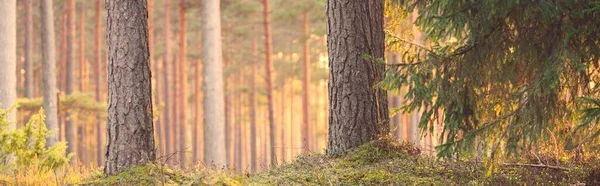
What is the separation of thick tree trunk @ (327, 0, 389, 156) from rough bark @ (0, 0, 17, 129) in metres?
8.50

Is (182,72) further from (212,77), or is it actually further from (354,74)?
(354,74)

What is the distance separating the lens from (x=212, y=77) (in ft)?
56.9

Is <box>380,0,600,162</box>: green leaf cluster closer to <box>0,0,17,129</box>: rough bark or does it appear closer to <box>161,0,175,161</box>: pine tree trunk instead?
<box>0,0,17,129</box>: rough bark

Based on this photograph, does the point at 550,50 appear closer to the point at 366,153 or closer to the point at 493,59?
the point at 493,59

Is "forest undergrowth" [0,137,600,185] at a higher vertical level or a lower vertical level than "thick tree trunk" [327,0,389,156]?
lower

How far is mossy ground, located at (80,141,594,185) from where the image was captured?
707 centimetres

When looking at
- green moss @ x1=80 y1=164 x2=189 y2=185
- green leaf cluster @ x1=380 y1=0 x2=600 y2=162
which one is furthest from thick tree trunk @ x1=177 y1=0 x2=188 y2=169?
green leaf cluster @ x1=380 y1=0 x2=600 y2=162

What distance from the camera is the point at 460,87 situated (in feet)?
22.6

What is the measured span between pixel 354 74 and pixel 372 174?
5.48 feet

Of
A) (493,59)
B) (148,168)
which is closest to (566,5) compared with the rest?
(493,59)

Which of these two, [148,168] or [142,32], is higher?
[142,32]

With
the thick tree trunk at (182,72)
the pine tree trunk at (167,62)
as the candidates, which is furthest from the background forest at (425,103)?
the pine tree trunk at (167,62)

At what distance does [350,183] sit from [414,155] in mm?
1609

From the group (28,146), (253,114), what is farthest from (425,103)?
(253,114)
